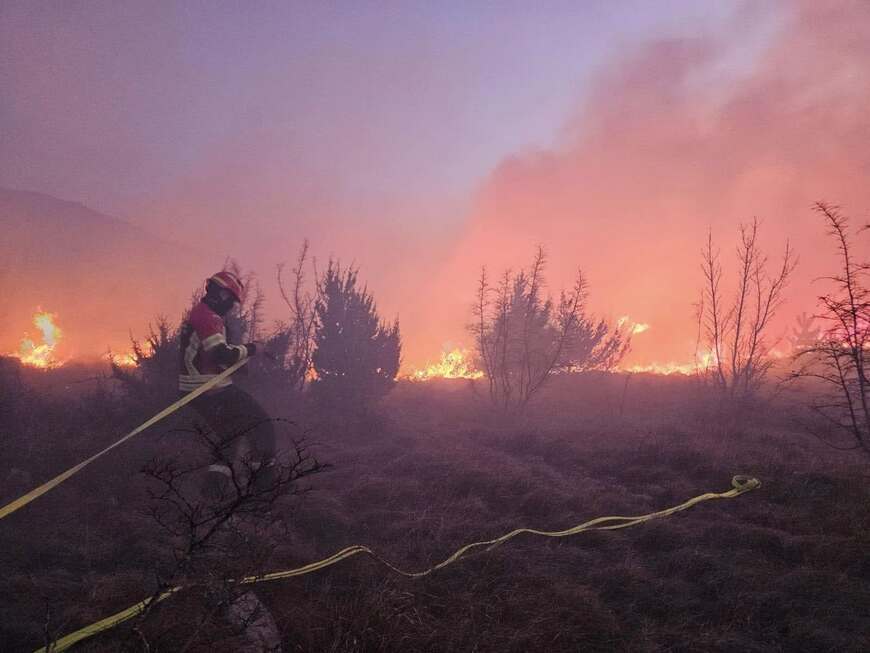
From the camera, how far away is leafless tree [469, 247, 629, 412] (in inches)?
491

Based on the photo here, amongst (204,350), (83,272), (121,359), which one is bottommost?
(204,350)

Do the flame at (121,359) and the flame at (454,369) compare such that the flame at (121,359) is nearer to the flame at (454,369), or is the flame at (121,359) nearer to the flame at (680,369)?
the flame at (454,369)

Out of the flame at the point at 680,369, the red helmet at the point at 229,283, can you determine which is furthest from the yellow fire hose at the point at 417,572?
the flame at the point at 680,369

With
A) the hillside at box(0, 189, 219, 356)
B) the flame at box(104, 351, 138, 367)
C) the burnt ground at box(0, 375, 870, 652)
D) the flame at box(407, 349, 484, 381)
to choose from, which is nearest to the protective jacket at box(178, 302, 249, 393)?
the burnt ground at box(0, 375, 870, 652)

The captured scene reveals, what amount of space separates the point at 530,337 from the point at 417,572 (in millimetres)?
12809

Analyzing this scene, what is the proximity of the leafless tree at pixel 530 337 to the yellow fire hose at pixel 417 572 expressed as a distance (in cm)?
670

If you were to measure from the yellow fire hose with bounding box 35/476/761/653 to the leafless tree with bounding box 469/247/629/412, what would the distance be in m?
6.70

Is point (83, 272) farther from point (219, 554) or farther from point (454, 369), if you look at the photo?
point (219, 554)

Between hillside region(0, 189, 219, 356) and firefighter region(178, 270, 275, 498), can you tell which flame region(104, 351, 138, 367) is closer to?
firefighter region(178, 270, 275, 498)

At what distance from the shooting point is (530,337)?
1584 cm

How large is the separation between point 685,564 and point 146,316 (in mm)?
85193

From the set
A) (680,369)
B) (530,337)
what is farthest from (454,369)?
(680,369)

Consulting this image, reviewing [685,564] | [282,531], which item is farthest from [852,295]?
[282,531]

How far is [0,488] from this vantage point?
498 centimetres
